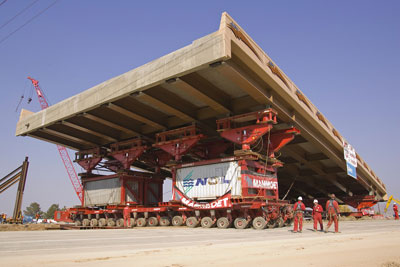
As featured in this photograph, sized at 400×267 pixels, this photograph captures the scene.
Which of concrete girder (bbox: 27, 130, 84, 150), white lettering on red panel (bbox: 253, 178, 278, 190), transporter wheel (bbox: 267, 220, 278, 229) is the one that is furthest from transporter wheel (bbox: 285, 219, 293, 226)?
concrete girder (bbox: 27, 130, 84, 150)

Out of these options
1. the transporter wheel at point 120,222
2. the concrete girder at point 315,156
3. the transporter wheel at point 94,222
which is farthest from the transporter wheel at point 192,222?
the concrete girder at point 315,156

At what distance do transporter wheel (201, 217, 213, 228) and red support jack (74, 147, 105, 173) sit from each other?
1577 centimetres

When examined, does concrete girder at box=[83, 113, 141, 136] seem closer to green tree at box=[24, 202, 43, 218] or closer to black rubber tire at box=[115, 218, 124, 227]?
black rubber tire at box=[115, 218, 124, 227]

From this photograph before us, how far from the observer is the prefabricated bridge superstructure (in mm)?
18922

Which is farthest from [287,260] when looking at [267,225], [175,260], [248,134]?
[248,134]

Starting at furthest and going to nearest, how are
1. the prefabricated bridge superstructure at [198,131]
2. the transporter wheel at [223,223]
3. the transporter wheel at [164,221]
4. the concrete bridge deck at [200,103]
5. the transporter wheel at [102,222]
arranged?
the transporter wheel at [102,222] → the transporter wheel at [164,221] → the transporter wheel at [223,223] → the prefabricated bridge superstructure at [198,131] → the concrete bridge deck at [200,103]

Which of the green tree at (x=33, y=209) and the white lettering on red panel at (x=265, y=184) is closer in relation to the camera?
the white lettering on red panel at (x=265, y=184)

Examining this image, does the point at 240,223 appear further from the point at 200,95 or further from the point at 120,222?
the point at 120,222

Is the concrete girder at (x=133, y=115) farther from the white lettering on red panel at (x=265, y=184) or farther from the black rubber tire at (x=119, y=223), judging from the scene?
the white lettering on red panel at (x=265, y=184)

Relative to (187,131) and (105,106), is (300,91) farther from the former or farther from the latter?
(105,106)

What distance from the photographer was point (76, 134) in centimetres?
3150

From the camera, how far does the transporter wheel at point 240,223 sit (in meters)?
19.2

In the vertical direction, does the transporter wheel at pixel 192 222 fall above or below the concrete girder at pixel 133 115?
below

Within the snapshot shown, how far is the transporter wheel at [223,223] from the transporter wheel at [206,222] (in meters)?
0.61
